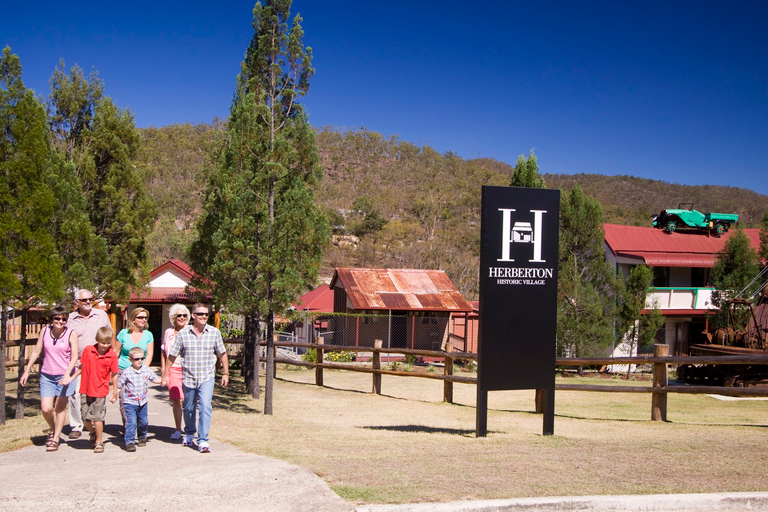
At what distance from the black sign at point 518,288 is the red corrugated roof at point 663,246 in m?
18.1

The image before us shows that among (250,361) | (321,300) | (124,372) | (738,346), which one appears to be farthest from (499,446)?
(321,300)

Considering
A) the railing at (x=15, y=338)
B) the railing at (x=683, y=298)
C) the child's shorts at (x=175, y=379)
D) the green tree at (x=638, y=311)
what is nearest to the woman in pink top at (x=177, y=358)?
the child's shorts at (x=175, y=379)

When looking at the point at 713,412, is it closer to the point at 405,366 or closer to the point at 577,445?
the point at 577,445

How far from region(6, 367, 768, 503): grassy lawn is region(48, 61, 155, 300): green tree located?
165 inches

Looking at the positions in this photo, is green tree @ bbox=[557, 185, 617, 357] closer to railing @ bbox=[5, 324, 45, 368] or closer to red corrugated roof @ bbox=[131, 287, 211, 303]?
red corrugated roof @ bbox=[131, 287, 211, 303]

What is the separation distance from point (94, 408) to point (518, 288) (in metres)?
5.14

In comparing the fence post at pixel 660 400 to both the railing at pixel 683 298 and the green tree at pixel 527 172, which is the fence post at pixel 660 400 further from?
the railing at pixel 683 298

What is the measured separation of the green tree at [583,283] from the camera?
21.4 meters

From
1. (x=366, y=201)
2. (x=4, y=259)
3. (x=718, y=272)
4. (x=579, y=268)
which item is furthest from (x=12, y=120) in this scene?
(x=366, y=201)

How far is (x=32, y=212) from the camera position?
9398 millimetres

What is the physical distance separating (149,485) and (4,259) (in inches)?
201

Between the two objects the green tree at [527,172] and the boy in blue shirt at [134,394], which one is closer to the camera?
the boy in blue shirt at [134,394]

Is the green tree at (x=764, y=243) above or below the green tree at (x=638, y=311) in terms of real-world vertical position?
above

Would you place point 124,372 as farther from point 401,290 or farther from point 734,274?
point 734,274
